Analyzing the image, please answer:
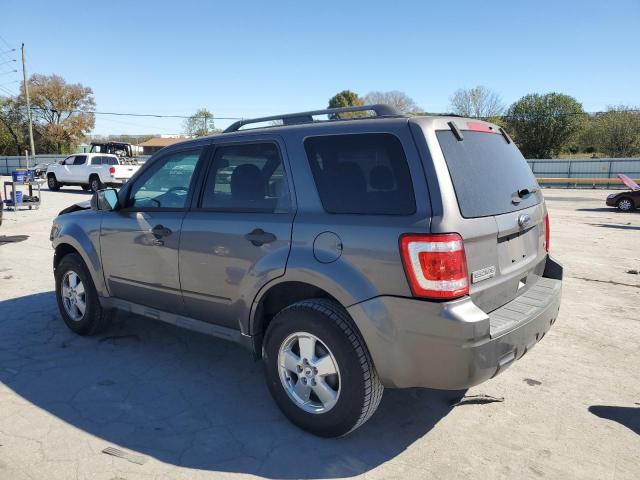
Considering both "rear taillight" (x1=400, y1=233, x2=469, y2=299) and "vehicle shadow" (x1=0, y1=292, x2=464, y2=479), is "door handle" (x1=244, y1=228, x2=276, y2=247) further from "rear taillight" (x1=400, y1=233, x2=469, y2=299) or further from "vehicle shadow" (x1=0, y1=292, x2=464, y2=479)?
"vehicle shadow" (x1=0, y1=292, x2=464, y2=479)

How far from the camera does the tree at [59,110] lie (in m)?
59.7

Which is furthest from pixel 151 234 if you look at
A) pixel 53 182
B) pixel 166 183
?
pixel 53 182

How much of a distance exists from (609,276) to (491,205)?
559 centimetres

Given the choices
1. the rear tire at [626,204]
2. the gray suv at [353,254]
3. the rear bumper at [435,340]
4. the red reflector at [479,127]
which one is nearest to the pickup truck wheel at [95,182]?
the gray suv at [353,254]

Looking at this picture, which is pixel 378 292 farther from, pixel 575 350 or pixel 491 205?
pixel 575 350

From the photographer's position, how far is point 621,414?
11.0 feet

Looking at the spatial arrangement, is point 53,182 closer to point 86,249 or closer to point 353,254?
point 86,249

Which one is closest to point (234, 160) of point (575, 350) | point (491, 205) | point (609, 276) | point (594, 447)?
point (491, 205)

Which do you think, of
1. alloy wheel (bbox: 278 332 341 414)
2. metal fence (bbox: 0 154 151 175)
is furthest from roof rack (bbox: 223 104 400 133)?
metal fence (bbox: 0 154 151 175)

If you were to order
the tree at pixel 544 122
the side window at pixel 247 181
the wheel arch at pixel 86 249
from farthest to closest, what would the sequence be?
the tree at pixel 544 122
the wheel arch at pixel 86 249
the side window at pixel 247 181

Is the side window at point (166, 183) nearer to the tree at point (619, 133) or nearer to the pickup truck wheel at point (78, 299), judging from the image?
the pickup truck wheel at point (78, 299)

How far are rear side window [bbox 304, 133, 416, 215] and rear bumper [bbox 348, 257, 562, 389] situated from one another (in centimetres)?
54

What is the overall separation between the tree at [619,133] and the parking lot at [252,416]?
1718 inches

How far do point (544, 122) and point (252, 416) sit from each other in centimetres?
5015
